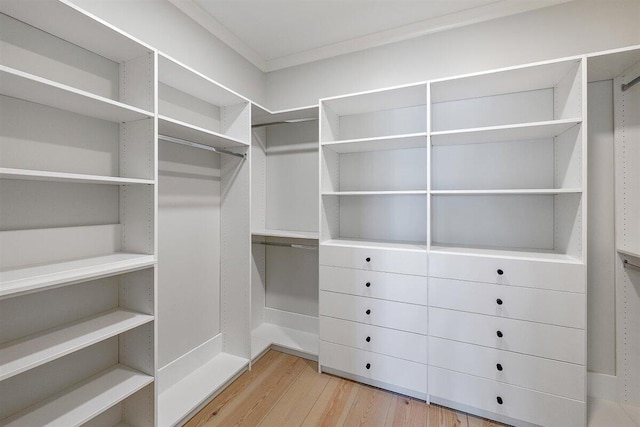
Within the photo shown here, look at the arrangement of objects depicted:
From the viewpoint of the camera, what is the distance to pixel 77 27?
1.27 m

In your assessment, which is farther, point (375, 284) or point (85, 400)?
point (375, 284)

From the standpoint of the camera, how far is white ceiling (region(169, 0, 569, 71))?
1979 millimetres

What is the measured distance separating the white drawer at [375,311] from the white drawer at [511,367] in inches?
6.0

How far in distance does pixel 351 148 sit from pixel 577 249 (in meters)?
1.56

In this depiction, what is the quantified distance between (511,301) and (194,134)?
220cm

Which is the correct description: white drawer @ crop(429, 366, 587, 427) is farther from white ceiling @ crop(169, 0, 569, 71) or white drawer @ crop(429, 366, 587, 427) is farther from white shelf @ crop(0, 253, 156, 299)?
white ceiling @ crop(169, 0, 569, 71)

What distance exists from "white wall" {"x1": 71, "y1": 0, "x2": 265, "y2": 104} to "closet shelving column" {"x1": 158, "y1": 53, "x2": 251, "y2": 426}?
10.2 inches

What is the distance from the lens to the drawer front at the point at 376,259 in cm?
186

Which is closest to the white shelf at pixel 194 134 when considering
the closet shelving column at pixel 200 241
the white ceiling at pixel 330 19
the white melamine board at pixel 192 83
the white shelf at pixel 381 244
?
the closet shelving column at pixel 200 241

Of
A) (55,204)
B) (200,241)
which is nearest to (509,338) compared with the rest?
(200,241)

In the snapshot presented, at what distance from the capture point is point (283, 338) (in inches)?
102

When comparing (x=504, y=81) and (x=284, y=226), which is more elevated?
(x=504, y=81)

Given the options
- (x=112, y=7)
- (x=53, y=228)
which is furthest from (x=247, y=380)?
(x=112, y=7)

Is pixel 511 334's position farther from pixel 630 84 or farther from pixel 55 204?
pixel 55 204
